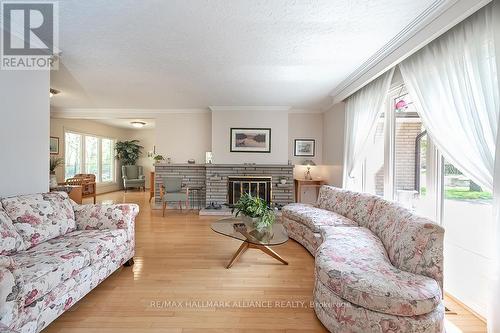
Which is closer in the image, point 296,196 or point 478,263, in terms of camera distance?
point 478,263

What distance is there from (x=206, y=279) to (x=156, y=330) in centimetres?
75

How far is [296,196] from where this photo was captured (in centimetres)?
569

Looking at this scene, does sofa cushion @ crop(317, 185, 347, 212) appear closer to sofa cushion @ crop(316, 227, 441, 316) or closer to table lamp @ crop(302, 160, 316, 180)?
sofa cushion @ crop(316, 227, 441, 316)

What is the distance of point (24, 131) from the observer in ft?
8.11

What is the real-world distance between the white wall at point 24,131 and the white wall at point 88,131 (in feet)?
14.3

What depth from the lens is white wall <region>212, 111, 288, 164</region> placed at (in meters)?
5.54

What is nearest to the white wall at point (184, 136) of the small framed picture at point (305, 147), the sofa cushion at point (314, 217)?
the small framed picture at point (305, 147)

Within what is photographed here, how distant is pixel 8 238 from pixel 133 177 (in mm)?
7056

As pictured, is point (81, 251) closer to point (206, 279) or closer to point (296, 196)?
point (206, 279)

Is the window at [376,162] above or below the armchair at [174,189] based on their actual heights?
above

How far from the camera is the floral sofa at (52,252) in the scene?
4.57 feet

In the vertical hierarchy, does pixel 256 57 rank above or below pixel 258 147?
above

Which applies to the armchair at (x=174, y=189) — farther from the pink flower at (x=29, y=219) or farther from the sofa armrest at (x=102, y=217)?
the pink flower at (x=29, y=219)

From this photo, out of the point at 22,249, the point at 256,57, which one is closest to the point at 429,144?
the point at 256,57
